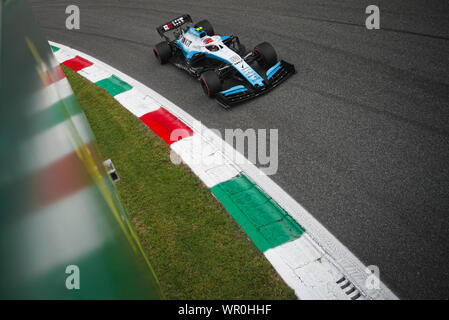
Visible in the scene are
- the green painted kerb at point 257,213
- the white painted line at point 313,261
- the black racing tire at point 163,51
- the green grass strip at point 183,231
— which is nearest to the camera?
the white painted line at point 313,261

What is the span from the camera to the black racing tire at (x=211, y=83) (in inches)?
208

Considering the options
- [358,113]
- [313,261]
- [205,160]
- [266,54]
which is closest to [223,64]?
[266,54]

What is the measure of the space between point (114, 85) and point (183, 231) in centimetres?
415

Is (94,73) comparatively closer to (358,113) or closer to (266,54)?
(266,54)

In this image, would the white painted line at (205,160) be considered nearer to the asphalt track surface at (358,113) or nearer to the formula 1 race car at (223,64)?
the asphalt track surface at (358,113)

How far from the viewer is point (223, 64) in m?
5.73

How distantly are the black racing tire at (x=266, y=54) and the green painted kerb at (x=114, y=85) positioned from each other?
254 centimetres

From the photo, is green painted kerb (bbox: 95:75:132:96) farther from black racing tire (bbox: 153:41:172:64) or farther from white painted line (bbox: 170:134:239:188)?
white painted line (bbox: 170:134:239:188)

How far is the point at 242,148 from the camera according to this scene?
439 centimetres

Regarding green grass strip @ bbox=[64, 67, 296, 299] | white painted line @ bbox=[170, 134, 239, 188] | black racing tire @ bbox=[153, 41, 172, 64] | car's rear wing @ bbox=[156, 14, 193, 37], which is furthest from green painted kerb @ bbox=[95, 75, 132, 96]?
white painted line @ bbox=[170, 134, 239, 188]

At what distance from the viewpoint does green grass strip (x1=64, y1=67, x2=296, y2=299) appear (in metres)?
2.90

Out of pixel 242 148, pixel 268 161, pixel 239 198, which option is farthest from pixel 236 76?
pixel 239 198

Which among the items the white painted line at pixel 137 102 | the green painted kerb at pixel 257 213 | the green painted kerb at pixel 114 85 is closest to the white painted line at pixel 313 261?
the green painted kerb at pixel 257 213
